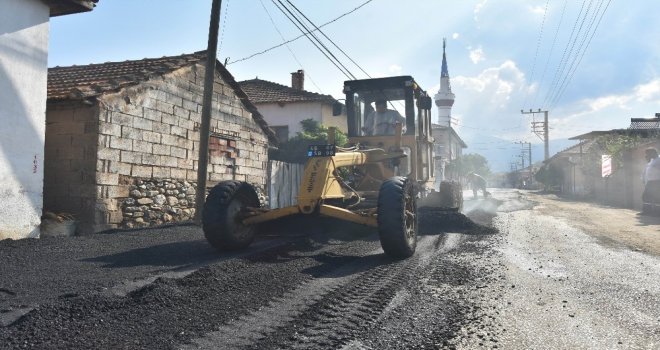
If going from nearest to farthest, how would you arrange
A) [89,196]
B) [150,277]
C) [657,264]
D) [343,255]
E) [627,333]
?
[627,333] → [150,277] → [657,264] → [343,255] → [89,196]

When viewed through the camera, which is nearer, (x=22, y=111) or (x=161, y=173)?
(x=22, y=111)

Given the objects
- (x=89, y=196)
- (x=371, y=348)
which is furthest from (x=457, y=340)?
(x=89, y=196)

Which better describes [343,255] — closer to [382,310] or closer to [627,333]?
[382,310]

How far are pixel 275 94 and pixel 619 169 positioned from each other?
17093 millimetres

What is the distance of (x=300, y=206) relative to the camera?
5.92m

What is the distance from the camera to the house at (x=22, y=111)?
22.9 ft

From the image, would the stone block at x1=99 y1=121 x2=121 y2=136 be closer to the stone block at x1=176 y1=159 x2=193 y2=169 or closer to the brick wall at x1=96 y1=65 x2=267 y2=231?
the brick wall at x1=96 y1=65 x2=267 y2=231

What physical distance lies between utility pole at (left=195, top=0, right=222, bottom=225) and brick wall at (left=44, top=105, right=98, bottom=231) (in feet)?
7.05

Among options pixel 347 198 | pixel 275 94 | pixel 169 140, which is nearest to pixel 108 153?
pixel 169 140

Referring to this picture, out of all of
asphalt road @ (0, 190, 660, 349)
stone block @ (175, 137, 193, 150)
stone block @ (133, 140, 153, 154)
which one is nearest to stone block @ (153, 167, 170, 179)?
stone block @ (133, 140, 153, 154)

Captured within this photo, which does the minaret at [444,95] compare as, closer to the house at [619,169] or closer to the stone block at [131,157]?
the house at [619,169]

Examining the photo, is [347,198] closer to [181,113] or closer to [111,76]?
[181,113]

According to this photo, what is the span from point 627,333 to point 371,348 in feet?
6.21

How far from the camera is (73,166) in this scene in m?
8.48
